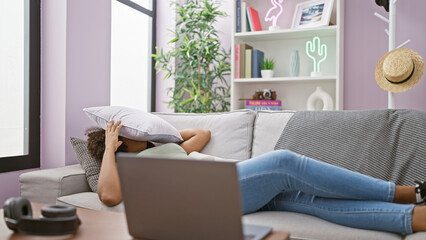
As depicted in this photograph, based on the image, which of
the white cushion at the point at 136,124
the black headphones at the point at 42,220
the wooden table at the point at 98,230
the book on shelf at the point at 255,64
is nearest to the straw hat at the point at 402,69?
the book on shelf at the point at 255,64

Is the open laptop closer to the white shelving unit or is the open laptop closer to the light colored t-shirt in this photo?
the light colored t-shirt

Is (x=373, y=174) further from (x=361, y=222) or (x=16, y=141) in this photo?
(x=16, y=141)

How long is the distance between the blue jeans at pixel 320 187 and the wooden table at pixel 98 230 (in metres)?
0.52

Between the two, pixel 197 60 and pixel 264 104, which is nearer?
pixel 264 104

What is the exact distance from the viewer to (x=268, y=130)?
6.75 feet

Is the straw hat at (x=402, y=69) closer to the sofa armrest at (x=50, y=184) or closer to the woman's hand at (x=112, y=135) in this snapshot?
the woman's hand at (x=112, y=135)

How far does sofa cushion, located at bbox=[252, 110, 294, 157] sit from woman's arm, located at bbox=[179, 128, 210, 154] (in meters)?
0.26

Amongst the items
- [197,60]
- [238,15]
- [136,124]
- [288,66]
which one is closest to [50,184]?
[136,124]

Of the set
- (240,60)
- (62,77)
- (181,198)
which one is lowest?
(181,198)

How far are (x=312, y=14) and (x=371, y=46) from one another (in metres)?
0.52

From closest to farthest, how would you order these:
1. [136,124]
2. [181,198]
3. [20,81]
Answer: [181,198] → [136,124] → [20,81]

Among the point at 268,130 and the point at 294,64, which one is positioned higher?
the point at 294,64

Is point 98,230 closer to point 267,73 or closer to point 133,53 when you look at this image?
point 267,73

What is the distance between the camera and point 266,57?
11.3 feet
